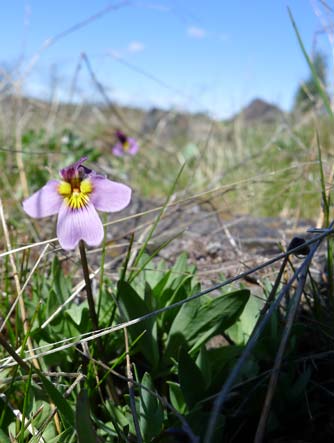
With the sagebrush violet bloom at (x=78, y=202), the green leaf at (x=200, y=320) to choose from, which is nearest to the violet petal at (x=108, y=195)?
the sagebrush violet bloom at (x=78, y=202)

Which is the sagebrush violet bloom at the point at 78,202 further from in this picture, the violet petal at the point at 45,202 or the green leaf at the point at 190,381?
the green leaf at the point at 190,381

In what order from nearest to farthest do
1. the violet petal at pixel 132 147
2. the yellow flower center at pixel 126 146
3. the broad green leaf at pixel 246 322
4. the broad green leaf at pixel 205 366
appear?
the broad green leaf at pixel 205 366, the broad green leaf at pixel 246 322, the violet petal at pixel 132 147, the yellow flower center at pixel 126 146

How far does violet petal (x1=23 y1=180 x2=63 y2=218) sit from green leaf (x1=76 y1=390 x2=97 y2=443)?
407mm

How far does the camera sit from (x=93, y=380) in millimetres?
1237

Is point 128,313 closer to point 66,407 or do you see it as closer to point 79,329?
point 79,329

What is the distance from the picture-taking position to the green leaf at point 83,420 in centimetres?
84

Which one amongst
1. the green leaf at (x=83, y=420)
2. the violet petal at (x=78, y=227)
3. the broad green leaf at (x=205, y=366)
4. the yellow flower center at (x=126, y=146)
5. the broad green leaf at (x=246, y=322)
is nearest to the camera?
the green leaf at (x=83, y=420)

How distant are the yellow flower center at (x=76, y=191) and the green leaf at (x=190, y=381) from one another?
0.40m

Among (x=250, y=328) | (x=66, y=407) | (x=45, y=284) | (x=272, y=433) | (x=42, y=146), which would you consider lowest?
(x=272, y=433)

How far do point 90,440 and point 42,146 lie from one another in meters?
3.22

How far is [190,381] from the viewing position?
1154mm

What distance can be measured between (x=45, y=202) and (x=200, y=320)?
0.50m

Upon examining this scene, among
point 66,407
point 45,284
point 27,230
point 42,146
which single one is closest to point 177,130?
point 42,146

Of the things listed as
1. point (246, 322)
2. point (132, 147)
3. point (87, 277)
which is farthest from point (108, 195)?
point (132, 147)
